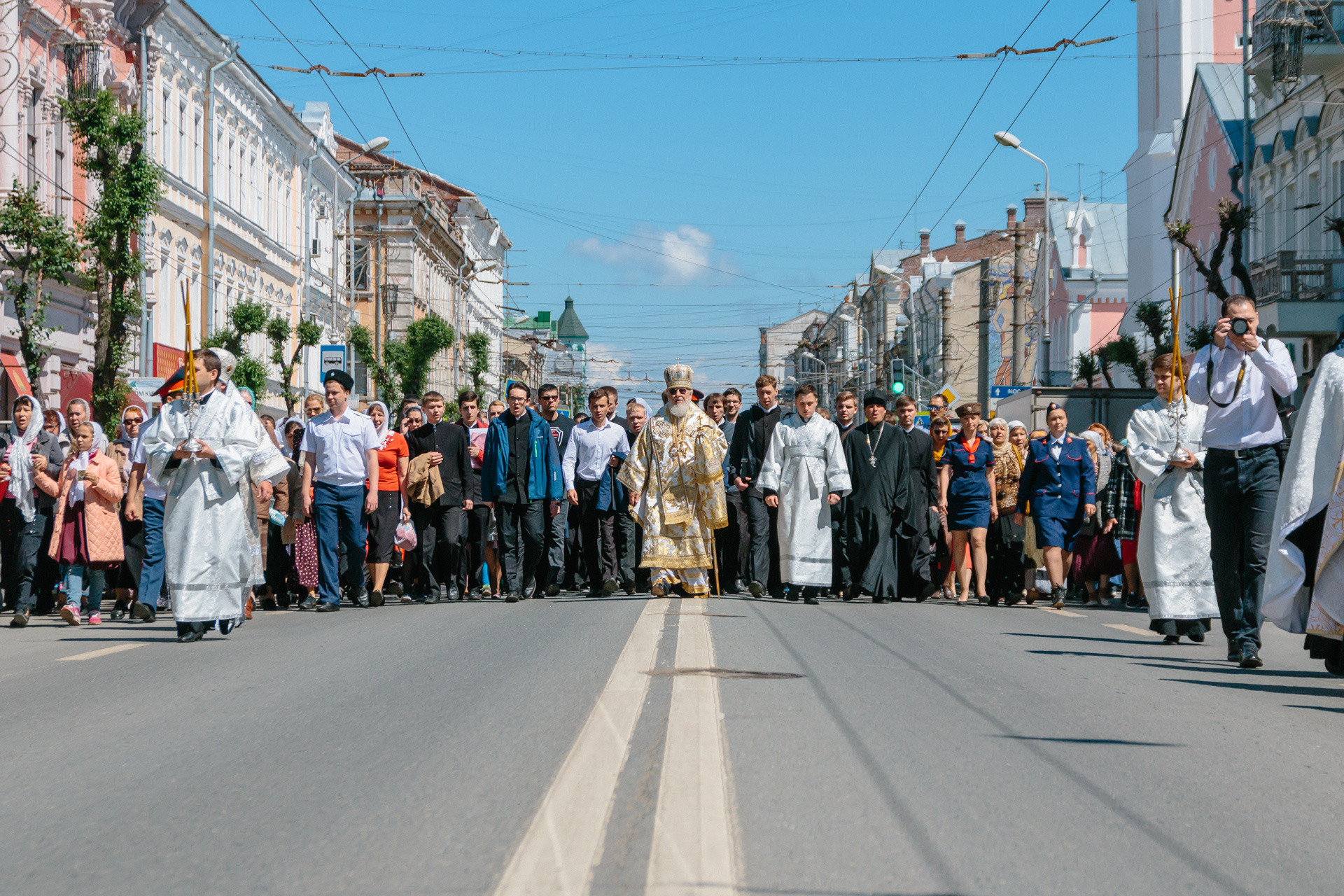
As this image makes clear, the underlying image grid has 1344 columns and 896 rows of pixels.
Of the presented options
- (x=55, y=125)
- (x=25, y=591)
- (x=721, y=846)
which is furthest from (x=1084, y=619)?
(x=55, y=125)

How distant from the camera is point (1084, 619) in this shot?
43.0ft

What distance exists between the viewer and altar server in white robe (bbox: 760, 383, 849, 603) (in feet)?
49.1

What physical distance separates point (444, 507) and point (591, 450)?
160 cm

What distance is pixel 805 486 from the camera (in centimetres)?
1523

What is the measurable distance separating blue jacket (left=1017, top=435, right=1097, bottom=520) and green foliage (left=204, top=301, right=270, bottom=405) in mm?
26314

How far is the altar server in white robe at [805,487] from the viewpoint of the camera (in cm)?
1498

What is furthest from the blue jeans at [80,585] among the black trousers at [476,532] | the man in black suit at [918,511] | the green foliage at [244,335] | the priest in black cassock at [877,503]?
the green foliage at [244,335]

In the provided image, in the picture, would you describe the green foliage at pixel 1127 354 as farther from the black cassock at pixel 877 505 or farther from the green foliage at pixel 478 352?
the green foliage at pixel 478 352

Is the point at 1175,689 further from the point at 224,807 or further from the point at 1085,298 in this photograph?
the point at 1085,298

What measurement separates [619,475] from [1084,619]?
4691mm

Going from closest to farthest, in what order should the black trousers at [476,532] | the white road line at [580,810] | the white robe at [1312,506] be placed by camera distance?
the white road line at [580,810], the white robe at [1312,506], the black trousers at [476,532]

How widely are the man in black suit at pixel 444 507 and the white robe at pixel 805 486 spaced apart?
9.89ft

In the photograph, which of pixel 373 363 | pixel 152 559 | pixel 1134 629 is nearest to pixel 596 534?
pixel 152 559

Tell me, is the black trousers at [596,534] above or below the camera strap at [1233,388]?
below
